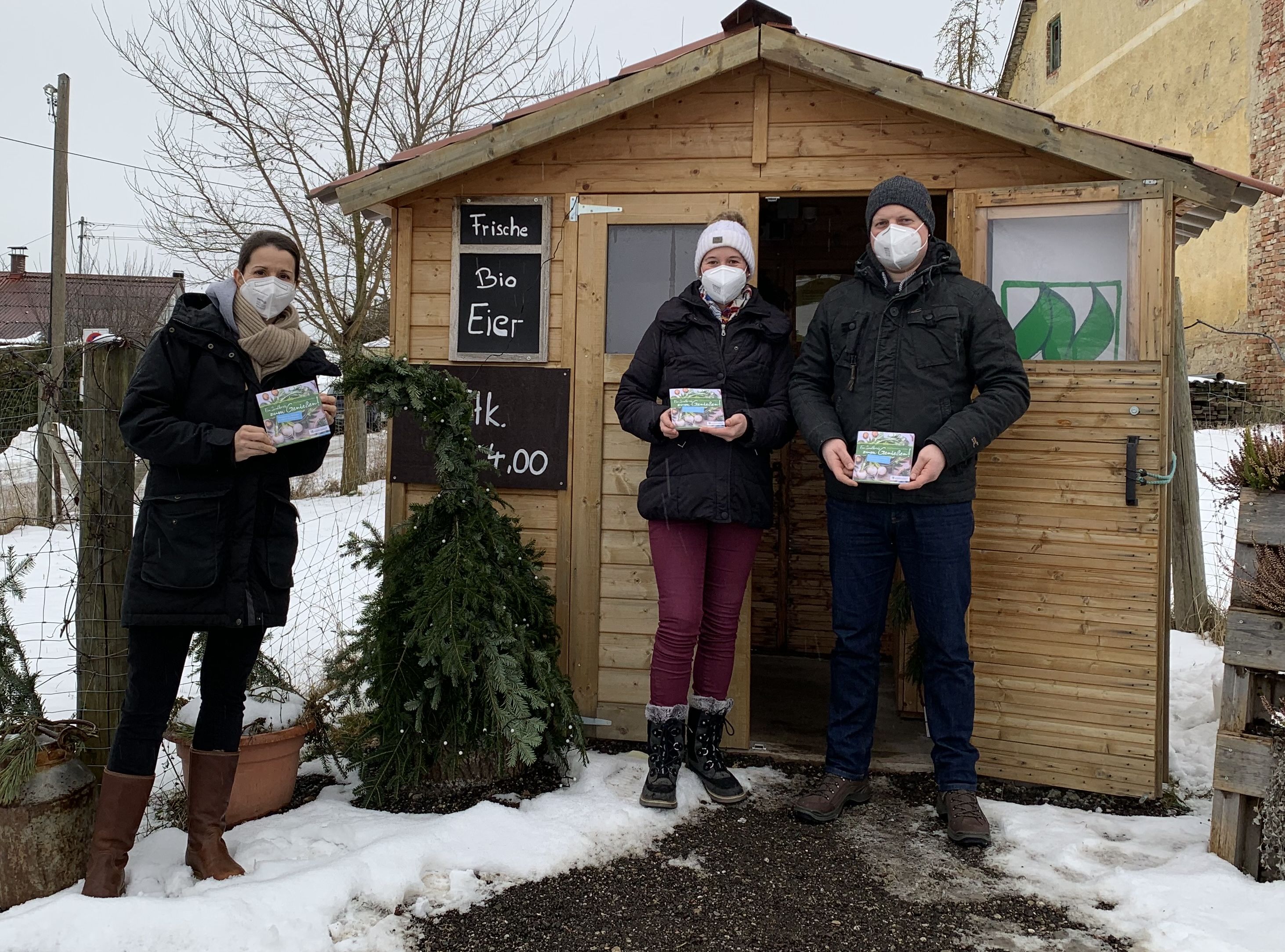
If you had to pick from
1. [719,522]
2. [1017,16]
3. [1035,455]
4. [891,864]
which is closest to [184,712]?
[719,522]

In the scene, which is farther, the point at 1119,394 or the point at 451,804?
the point at 1119,394

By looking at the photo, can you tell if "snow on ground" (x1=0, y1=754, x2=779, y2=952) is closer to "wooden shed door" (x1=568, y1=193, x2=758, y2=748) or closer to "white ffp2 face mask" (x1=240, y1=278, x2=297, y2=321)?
"wooden shed door" (x1=568, y1=193, x2=758, y2=748)

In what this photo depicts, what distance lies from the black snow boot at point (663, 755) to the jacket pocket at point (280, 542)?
146 centimetres

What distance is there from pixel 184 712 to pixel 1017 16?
84.6 feet

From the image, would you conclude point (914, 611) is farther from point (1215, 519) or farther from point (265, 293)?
point (1215, 519)

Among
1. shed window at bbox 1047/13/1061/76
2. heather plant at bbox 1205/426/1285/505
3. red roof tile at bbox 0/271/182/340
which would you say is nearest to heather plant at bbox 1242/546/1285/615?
heather plant at bbox 1205/426/1285/505

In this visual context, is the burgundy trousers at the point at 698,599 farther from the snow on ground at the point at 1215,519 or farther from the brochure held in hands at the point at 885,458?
the snow on ground at the point at 1215,519

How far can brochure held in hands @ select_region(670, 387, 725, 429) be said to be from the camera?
3352 millimetres

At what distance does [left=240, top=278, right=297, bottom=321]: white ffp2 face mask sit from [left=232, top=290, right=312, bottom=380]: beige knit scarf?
2cm

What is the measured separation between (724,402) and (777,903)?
68.9 inches

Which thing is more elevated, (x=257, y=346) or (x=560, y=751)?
(x=257, y=346)

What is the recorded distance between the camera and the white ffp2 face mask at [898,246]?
330 centimetres

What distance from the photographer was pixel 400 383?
3.55 m

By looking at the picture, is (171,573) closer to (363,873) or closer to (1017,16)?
(363,873)
